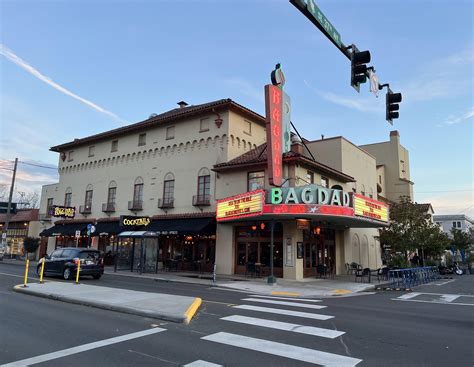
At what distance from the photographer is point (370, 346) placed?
713 centimetres

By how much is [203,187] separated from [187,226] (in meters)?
3.18

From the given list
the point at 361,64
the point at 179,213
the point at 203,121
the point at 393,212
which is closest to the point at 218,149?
the point at 203,121

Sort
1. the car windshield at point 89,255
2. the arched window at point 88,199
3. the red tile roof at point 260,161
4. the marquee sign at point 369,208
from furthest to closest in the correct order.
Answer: the arched window at point 88,199 < the red tile roof at point 260,161 < the marquee sign at point 369,208 < the car windshield at point 89,255

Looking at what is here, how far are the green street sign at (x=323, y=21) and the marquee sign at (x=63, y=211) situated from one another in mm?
31402

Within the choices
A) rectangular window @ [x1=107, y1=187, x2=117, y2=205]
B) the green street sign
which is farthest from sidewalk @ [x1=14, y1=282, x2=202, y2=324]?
rectangular window @ [x1=107, y1=187, x2=117, y2=205]

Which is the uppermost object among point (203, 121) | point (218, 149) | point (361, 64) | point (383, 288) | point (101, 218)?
point (203, 121)

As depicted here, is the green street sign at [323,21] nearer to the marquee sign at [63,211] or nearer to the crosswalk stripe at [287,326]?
the crosswalk stripe at [287,326]

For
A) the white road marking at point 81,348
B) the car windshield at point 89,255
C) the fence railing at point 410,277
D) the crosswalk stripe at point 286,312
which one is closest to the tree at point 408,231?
the fence railing at point 410,277

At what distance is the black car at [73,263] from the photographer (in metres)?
19.0

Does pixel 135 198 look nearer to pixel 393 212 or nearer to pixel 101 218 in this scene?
pixel 101 218

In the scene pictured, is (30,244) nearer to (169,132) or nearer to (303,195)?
(169,132)

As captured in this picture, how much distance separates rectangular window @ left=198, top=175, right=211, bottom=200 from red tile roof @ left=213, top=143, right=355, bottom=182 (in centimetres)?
132

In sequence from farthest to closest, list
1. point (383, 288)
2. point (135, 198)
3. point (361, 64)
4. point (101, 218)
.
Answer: point (101, 218)
point (135, 198)
point (383, 288)
point (361, 64)

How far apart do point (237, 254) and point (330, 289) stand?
7717 mm
